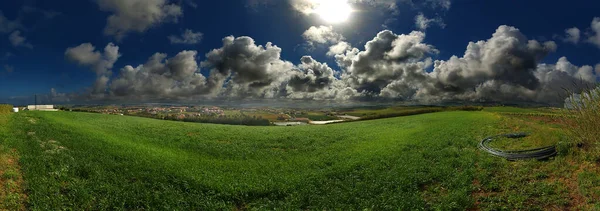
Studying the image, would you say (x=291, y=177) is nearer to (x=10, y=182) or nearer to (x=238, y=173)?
(x=238, y=173)

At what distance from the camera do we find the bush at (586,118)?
1390 cm

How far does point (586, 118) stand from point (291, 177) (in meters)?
13.9

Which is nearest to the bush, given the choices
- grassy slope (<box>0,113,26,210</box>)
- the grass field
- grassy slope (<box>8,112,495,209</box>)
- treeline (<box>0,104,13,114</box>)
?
the grass field

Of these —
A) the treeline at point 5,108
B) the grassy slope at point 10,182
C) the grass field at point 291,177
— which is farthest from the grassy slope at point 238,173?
the treeline at point 5,108

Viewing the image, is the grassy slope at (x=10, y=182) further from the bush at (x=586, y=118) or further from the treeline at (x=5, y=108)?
the treeline at (x=5, y=108)

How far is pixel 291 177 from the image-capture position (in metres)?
15.6

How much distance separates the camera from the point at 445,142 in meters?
23.2

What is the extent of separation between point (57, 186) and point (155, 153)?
662 cm

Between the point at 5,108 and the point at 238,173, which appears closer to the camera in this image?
the point at 238,173

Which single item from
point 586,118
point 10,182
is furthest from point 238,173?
point 586,118

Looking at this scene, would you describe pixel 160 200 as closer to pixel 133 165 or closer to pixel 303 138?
pixel 133 165

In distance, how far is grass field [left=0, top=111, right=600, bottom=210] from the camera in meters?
11.5

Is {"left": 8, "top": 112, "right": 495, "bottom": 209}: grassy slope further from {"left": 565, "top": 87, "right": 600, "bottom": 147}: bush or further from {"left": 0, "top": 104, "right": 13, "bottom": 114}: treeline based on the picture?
{"left": 0, "top": 104, "right": 13, "bottom": 114}: treeline

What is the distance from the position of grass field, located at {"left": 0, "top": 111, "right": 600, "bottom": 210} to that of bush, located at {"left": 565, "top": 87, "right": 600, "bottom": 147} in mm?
903
